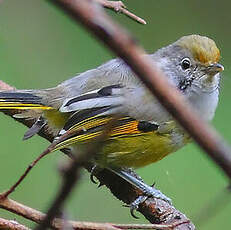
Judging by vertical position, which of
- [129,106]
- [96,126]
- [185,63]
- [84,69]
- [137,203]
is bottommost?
[84,69]

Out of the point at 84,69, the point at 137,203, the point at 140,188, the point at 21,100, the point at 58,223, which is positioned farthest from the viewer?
the point at 84,69

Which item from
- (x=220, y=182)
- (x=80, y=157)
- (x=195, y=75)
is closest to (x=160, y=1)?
(x=220, y=182)

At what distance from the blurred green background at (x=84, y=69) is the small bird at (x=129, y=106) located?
0.30 metres

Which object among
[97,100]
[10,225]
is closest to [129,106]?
[97,100]

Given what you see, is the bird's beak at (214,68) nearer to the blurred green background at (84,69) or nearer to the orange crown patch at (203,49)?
the orange crown patch at (203,49)

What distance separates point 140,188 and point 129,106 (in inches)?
14.0

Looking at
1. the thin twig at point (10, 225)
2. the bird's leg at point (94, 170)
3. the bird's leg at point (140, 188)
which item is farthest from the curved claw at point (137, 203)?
the thin twig at point (10, 225)

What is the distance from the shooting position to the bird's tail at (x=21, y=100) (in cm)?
254

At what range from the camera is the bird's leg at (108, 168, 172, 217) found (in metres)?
2.38

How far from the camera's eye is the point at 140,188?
2.50 m

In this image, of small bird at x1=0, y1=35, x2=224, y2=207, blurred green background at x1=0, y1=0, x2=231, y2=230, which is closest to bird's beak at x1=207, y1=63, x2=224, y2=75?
small bird at x1=0, y1=35, x2=224, y2=207

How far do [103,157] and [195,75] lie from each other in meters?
0.52

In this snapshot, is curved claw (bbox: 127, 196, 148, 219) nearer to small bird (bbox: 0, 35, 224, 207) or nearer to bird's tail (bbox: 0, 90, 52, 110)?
small bird (bbox: 0, 35, 224, 207)

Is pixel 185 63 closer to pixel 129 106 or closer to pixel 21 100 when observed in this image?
pixel 129 106
